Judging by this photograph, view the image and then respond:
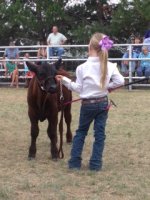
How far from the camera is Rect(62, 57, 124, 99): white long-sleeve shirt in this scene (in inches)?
263

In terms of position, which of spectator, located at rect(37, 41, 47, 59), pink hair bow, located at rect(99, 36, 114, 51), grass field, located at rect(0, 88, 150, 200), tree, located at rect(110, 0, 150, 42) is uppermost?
tree, located at rect(110, 0, 150, 42)

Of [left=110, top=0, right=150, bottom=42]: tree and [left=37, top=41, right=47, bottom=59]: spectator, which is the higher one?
[left=110, top=0, right=150, bottom=42]: tree

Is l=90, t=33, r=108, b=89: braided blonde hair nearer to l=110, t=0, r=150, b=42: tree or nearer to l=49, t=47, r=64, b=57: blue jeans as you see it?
l=49, t=47, r=64, b=57: blue jeans

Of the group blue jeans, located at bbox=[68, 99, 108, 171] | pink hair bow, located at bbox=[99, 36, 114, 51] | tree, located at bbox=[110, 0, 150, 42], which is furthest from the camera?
tree, located at bbox=[110, 0, 150, 42]

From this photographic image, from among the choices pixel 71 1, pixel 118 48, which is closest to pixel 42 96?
pixel 118 48

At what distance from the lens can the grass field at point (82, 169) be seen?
5801 millimetres

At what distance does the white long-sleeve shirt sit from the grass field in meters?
1.03

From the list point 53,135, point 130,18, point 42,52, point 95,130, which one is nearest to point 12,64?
point 42,52

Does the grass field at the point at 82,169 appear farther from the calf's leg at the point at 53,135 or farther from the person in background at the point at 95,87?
the person in background at the point at 95,87

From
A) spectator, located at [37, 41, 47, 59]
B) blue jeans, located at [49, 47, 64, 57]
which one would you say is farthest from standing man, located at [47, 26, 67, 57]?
spectator, located at [37, 41, 47, 59]

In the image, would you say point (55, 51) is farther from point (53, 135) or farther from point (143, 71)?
point (53, 135)

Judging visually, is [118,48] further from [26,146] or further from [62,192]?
[62,192]

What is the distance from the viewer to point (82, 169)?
694 cm

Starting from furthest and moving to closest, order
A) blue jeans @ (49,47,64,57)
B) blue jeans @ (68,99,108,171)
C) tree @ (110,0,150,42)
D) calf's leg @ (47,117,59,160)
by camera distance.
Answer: tree @ (110,0,150,42)
blue jeans @ (49,47,64,57)
calf's leg @ (47,117,59,160)
blue jeans @ (68,99,108,171)
